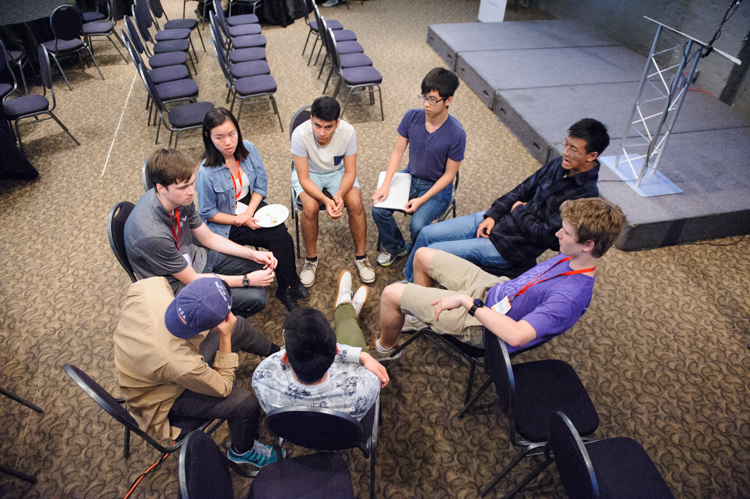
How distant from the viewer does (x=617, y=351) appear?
8.30ft

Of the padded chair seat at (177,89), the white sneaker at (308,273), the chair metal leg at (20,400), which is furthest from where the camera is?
the padded chair seat at (177,89)

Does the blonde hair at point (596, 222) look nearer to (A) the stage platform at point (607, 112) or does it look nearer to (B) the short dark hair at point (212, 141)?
(A) the stage platform at point (607, 112)

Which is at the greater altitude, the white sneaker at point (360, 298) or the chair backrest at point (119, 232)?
the chair backrest at point (119, 232)

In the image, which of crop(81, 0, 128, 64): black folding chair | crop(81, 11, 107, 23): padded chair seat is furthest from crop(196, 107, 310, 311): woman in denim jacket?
crop(81, 11, 107, 23): padded chair seat

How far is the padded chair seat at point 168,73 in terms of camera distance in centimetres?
446

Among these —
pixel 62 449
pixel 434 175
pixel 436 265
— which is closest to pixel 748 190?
pixel 434 175

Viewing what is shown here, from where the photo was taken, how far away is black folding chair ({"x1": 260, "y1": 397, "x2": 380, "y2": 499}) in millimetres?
1327

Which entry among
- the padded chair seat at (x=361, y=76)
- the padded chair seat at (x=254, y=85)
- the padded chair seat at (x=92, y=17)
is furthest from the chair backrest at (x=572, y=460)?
the padded chair seat at (x=92, y=17)

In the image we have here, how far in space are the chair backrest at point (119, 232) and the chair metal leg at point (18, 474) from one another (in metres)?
0.98

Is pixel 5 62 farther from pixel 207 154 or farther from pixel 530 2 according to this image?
pixel 530 2

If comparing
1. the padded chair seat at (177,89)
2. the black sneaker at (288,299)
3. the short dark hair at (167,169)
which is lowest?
the black sneaker at (288,299)

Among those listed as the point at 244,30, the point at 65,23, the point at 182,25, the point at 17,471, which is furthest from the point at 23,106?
the point at 17,471

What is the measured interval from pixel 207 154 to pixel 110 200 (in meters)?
1.83

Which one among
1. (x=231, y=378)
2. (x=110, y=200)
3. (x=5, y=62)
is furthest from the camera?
(x=5, y=62)
